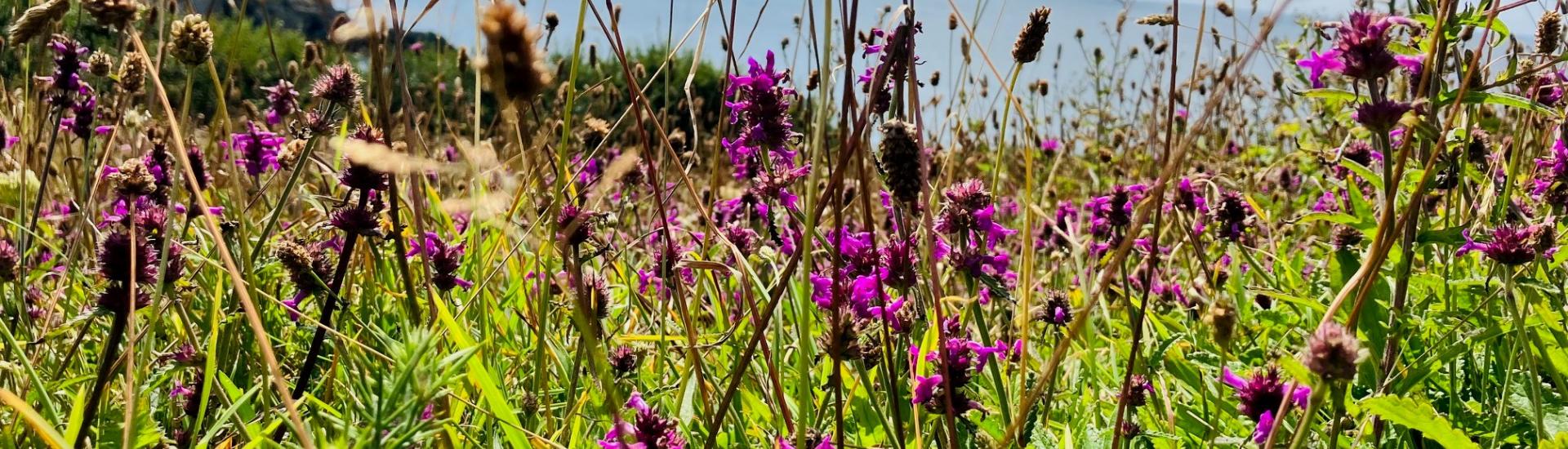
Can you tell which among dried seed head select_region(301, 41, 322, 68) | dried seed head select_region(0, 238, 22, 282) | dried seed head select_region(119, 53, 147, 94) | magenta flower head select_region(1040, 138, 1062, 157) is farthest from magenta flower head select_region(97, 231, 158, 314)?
magenta flower head select_region(1040, 138, 1062, 157)

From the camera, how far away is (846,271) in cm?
126

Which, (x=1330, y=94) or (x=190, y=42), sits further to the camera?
(x=1330, y=94)

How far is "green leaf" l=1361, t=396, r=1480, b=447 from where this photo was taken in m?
0.98

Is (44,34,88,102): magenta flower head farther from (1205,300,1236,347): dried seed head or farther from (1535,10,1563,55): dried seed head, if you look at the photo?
(1535,10,1563,55): dried seed head

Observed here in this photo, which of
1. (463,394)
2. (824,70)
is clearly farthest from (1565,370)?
(463,394)

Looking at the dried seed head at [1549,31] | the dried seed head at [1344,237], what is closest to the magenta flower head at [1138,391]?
the dried seed head at [1344,237]

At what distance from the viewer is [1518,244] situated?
110cm

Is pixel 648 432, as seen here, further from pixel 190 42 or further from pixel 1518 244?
pixel 1518 244

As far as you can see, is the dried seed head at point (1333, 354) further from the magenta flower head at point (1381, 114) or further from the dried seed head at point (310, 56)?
the dried seed head at point (310, 56)

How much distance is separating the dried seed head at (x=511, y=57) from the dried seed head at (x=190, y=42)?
65 cm

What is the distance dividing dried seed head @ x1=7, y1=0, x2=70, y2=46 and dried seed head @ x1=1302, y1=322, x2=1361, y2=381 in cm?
94

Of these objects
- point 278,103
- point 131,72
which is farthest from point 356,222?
point 278,103

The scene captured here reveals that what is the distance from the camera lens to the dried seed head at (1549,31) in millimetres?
1514

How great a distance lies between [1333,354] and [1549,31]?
4.28ft
